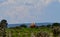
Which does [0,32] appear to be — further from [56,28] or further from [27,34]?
[56,28]

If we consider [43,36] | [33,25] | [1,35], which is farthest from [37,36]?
[33,25]

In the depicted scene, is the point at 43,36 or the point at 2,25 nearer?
the point at 43,36

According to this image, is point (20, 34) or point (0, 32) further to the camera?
point (20, 34)

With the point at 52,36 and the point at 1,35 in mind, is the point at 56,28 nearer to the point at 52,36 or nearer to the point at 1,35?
the point at 52,36

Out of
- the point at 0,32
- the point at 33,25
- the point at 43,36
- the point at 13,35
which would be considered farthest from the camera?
the point at 33,25

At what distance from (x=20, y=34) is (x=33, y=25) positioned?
8.25 ft

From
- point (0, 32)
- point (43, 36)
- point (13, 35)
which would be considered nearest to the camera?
point (43, 36)

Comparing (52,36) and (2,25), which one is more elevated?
(2,25)

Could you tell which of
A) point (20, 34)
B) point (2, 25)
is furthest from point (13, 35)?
point (2, 25)

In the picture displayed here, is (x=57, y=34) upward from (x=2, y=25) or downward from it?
downward

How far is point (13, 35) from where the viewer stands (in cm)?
2233

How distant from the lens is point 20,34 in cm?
2278

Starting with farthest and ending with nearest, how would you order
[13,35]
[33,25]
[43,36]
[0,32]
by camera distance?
[33,25] < [13,35] < [0,32] < [43,36]

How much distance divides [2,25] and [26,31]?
4.35 metres
